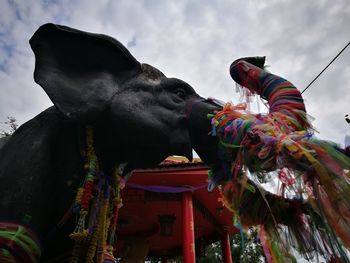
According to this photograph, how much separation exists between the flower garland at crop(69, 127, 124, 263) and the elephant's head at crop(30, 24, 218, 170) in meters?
0.12

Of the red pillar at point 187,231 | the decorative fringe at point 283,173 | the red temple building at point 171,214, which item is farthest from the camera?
the red temple building at point 171,214

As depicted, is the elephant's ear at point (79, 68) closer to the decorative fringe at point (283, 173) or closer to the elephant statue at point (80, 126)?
the elephant statue at point (80, 126)

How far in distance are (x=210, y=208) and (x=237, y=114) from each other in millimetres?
5794

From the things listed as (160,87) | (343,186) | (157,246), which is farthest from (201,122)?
(157,246)

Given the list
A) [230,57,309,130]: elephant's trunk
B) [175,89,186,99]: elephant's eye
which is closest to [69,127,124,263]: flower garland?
[175,89,186,99]: elephant's eye

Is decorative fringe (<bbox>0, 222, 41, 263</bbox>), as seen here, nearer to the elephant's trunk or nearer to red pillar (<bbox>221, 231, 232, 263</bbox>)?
the elephant's trunk

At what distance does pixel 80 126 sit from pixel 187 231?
436cm

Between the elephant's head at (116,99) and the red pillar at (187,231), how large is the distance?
4.05 metres

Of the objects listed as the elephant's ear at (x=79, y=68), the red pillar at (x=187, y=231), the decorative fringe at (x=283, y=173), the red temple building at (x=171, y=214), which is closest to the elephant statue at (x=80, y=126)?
the elephant's ear at (x=79, y=68)

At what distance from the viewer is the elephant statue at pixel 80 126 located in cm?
161

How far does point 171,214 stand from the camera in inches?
278

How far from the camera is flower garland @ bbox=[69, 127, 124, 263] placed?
162 cm

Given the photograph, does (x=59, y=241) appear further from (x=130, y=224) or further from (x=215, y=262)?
(x=215, y=262)

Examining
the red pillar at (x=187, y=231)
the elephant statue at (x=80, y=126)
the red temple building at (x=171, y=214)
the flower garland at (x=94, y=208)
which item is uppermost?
the red temple building at (x=171, y=214)
